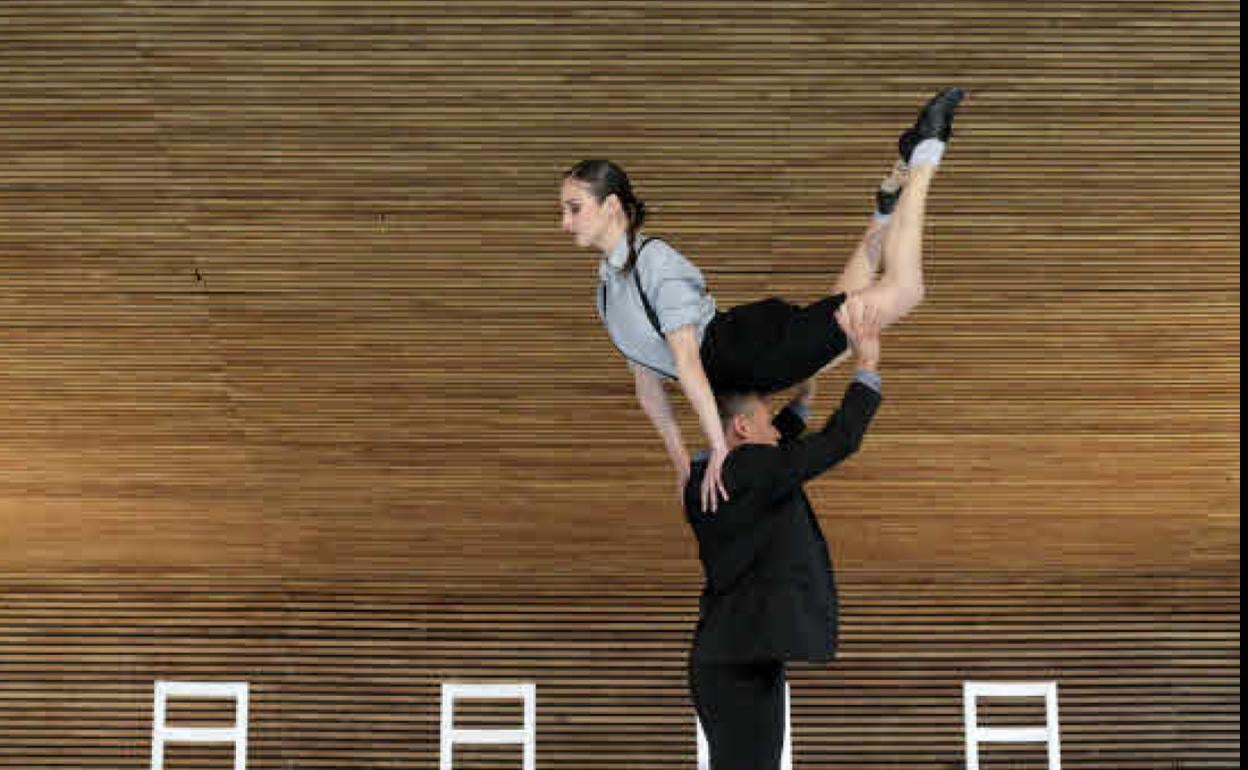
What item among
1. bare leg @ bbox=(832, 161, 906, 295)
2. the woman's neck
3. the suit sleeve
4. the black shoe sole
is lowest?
the suit sleeve

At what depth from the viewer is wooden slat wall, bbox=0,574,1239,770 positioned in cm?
671

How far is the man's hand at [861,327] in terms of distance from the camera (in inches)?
140

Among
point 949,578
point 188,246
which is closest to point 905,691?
point 949,578

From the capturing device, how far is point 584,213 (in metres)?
3.70

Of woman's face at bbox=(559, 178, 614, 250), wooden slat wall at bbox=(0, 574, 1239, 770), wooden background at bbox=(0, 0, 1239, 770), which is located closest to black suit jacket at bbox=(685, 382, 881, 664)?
woman's face at bbox=(559, 178, 614, 250)

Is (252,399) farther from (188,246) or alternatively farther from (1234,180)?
(1234,180)

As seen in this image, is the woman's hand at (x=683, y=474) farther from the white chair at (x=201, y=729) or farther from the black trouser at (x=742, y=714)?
the white chair at (x=201, y=729)

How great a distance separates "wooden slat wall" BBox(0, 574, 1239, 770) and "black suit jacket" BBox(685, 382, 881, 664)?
10.7 ft

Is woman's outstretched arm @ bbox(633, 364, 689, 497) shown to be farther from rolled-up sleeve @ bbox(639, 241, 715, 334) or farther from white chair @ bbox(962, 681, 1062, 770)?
white chair @ bbox(962, 681, 1062, 770)

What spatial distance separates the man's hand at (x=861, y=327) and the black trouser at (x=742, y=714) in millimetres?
695

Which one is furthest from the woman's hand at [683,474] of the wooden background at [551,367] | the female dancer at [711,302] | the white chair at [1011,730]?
the white chair at [1011,730]

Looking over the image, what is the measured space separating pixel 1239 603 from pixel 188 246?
14.7ft

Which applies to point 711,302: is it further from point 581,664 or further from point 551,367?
point 581,664

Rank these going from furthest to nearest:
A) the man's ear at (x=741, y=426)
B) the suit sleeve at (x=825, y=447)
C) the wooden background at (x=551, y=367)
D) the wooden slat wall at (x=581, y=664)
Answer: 1. the wooden slat wall at (x=581, y=664)
2. the wooden background at (x=551, y=367)
3. the man's ear at (x=741, y=426)
4. the suit sleeve at (x=825, y=447)
